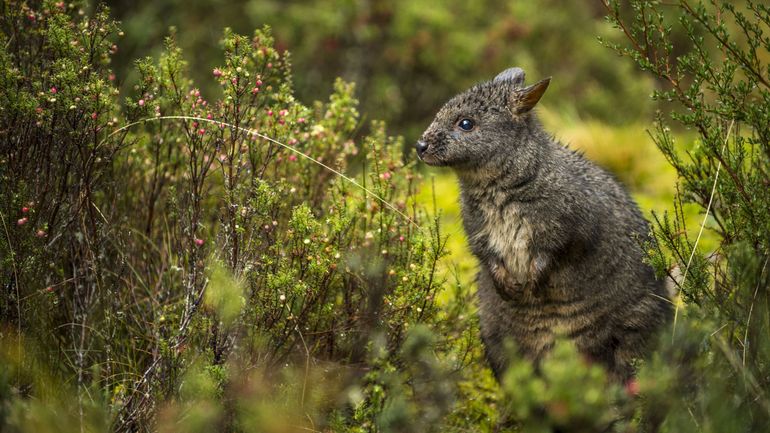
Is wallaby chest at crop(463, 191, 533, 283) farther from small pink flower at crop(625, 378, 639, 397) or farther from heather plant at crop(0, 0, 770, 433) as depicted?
small pink flower at crop(625, 378, 639, 397)

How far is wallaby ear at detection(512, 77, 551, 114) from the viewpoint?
14.2 feet

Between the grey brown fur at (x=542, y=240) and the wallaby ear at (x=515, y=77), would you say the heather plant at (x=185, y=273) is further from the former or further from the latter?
the wallaby ear at (x=515, y=77)

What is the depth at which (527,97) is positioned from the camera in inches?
172

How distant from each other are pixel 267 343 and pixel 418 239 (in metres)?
0.85

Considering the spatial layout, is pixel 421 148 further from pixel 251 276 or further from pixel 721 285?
pixel 721 285

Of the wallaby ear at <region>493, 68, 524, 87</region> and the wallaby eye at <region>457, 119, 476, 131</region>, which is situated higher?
the wallaby ear at <region>493, 68, 524, 87</region>

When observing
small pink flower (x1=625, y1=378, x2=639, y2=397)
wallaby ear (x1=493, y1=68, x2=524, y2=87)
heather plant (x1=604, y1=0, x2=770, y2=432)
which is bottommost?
small pink flower (x1=625, y1=378, x2=639, y2=397)

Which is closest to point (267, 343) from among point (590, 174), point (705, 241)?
point (590, 174)

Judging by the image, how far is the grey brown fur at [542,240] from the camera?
164 inches

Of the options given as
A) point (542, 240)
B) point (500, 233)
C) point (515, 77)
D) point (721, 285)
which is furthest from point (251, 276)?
point (721, 285)

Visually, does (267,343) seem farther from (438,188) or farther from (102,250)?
(438,188)

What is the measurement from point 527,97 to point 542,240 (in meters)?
0.80

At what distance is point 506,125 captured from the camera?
4398mm

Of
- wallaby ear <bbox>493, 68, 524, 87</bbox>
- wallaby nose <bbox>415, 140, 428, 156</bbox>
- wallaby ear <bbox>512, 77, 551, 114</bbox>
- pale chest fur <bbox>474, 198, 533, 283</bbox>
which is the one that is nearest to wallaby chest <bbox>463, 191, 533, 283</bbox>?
pale chest fur <bbox>474, 198, 533, 283</bbox>
